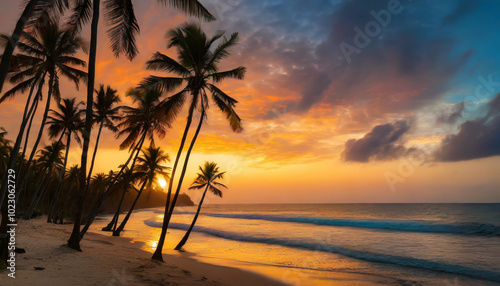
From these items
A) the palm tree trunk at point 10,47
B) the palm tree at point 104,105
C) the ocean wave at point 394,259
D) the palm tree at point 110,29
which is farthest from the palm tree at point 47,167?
the ocean wave at point 394,259

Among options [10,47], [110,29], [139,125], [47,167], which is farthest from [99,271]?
[47,167]

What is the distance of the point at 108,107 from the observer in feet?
59.7

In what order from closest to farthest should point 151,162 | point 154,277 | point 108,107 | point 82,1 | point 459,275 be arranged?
point 154,277 < point 82,1 < point 459,275 < point 108,107 < point 151,162

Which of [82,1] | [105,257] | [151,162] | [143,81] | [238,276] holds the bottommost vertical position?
[238,276]

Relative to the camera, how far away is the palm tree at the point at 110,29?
895 cm

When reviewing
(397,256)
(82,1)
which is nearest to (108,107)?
(82,1)

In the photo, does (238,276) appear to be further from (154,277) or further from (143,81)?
(143,81)

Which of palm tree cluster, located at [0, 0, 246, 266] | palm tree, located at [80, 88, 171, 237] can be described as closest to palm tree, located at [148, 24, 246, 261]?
palm tree cluster, located at [0, 0, 246, 266]

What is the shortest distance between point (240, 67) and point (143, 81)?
184 inches

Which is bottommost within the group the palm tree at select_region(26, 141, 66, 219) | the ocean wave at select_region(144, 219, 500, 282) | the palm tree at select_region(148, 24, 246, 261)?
the ocean wave at select_region(144, 219, 500, 282)

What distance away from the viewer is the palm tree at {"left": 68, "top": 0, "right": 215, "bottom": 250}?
8.95 meters

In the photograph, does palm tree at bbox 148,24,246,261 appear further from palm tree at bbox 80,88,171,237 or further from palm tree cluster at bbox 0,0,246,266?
palm tree at bbox 80,88,171,237

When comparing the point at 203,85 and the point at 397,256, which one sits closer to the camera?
the point at 203,85

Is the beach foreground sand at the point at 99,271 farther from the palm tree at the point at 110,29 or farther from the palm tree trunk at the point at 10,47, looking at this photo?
the palm tree trunk at the point at 10,47
